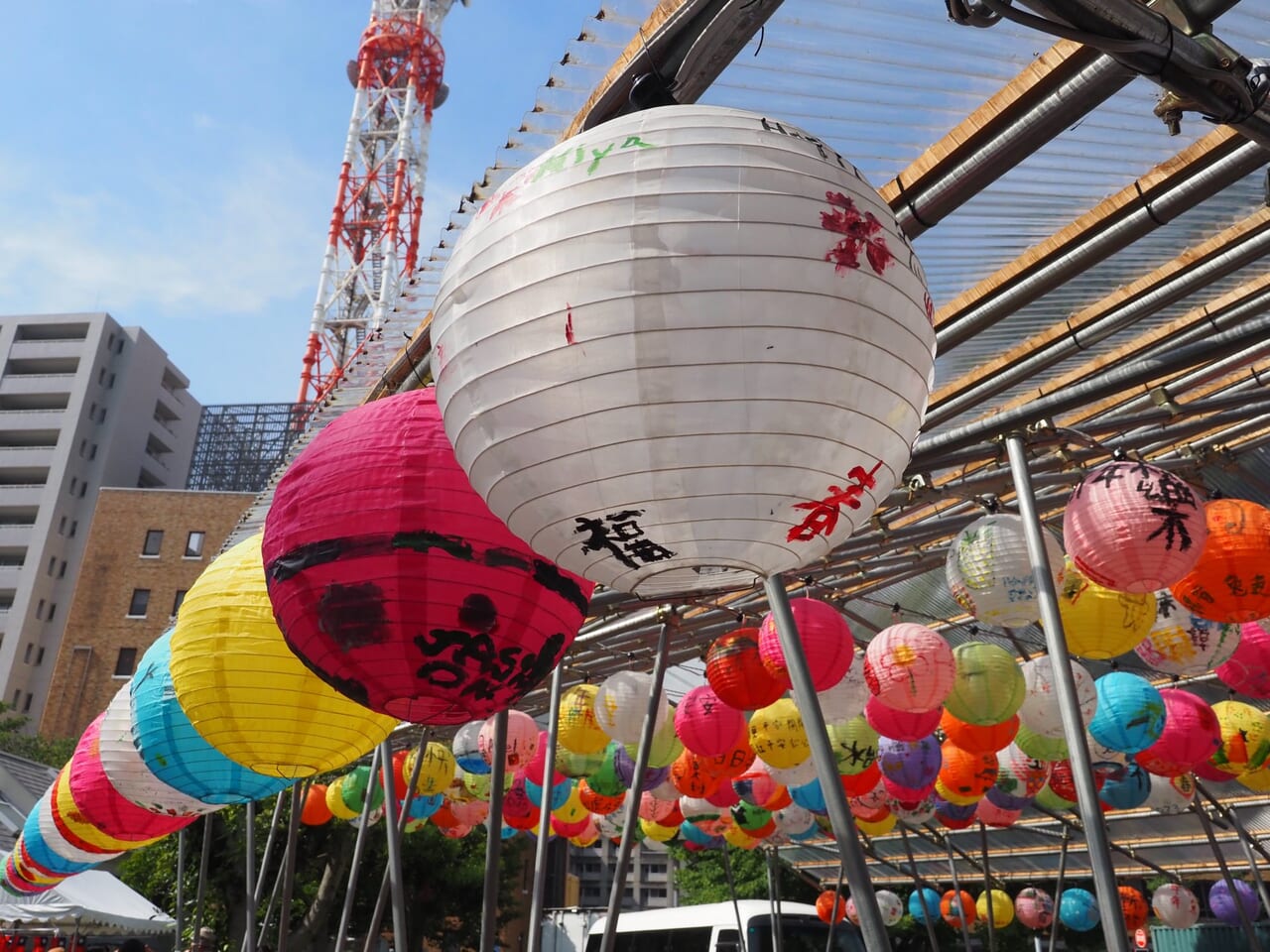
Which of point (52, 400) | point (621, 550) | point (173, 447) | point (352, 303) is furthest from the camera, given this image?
point (173, 447)

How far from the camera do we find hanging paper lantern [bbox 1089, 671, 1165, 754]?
22.9ft

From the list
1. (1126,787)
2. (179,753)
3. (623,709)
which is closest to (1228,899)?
(1126,787)

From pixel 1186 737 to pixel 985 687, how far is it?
73.4 inches

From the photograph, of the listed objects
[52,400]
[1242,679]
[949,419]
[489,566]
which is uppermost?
[52,400]

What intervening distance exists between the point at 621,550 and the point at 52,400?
5051cm

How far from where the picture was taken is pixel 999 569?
557 cm

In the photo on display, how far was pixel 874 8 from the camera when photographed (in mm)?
4594

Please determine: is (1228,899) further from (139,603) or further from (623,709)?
(139,603)

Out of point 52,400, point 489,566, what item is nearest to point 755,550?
point 489,566

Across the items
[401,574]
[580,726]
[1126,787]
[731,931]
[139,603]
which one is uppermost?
[139,603]

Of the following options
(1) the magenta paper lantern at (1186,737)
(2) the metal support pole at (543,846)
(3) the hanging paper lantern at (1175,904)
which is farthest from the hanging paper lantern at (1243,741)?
(3) the hanging paper lantern at (1175,904)

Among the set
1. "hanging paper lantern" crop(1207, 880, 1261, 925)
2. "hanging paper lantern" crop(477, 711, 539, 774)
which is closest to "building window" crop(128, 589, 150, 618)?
"hanging paper lantern" crop(477, 711, 539, 774)

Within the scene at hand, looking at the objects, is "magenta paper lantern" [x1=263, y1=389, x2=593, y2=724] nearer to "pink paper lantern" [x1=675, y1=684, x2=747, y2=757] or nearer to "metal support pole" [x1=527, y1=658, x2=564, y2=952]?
"metal support pole" [x1=527, y1=658, x2=564, y2=952]

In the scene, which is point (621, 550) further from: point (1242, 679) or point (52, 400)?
point (52, 400)
